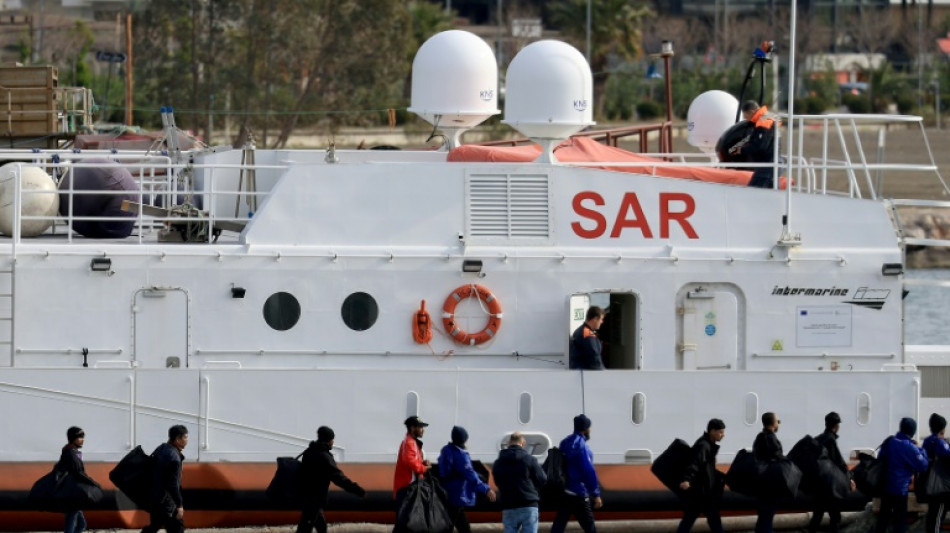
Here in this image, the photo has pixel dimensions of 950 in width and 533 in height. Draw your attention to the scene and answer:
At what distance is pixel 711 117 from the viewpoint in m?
20.5

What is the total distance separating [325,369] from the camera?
15594 mm

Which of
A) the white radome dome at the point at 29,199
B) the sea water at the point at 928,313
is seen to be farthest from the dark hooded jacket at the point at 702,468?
the sea water at the point at 928,313

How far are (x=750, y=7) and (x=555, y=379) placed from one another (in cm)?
6425

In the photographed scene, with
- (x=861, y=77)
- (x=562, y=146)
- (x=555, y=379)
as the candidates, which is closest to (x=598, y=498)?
(x=555, y=379)

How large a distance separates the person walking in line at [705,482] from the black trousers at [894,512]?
1738mm

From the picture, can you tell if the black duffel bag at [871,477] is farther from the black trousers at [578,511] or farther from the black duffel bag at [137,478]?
the black duffel bag at [137,478]

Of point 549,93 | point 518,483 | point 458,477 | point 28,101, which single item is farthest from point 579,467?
point 28,101

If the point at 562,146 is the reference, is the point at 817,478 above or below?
below

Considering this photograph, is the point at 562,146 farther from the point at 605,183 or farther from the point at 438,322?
the point at 438,322

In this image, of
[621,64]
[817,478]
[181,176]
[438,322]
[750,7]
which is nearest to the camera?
[817,478]

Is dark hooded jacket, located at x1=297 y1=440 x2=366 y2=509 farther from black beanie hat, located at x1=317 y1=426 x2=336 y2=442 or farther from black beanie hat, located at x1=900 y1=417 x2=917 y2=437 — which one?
black beanie hat, located at x1=900 y1=417 x2=917 y2=437

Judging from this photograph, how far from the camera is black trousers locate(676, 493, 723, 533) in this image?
14.8 m

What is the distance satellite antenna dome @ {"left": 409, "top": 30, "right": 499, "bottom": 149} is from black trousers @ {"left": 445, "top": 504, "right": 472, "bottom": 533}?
189 inches

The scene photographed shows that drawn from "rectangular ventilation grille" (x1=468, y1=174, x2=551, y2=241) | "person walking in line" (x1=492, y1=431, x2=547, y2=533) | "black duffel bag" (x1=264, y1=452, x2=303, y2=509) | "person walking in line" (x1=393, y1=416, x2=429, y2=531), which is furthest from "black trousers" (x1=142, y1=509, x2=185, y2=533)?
"rectangular ventilation grille" (x1=468, y1=174, x2=551, y2=241)
